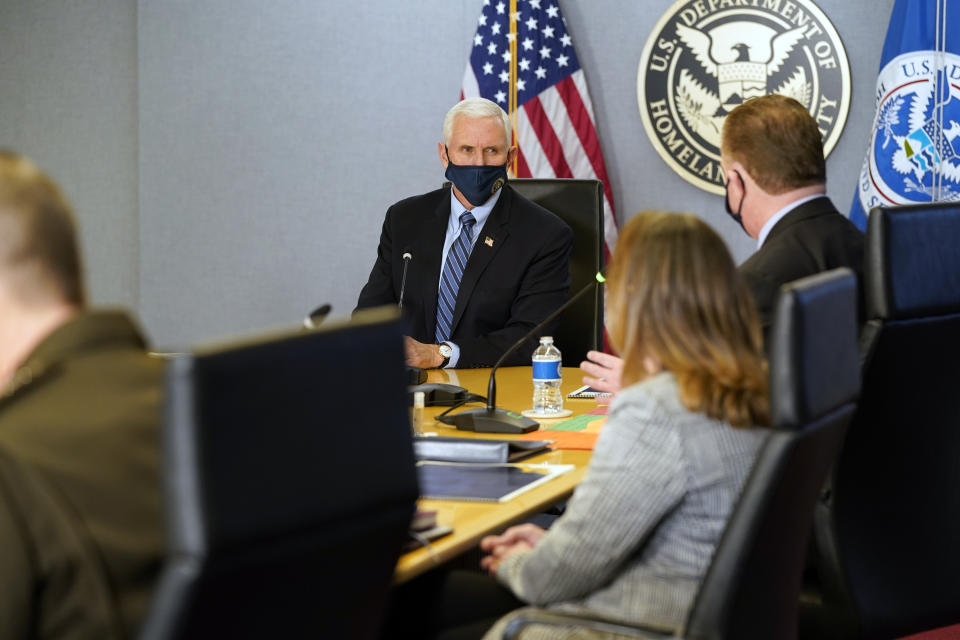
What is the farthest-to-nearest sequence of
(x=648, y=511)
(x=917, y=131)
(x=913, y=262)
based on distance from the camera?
(x=917, y=131) → (x=913, y=262) → (x=648, y=511)

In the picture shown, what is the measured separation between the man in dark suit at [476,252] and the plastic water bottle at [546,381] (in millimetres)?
588

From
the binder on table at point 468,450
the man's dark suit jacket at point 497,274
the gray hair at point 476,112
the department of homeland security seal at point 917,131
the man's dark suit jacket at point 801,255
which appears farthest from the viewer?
the department of homeland security seal at point 917,131

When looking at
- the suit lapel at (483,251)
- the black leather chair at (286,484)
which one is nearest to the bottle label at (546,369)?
the suit lapel at (483,251)

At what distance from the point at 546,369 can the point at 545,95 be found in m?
2.25

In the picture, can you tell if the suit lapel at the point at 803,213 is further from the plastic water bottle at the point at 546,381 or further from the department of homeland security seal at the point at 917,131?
the department of homeland security seal at the point at 917,131

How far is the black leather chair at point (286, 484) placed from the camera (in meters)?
0.96

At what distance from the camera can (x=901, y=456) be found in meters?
2.16

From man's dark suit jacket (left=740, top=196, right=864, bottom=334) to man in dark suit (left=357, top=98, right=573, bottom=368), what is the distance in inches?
43.8

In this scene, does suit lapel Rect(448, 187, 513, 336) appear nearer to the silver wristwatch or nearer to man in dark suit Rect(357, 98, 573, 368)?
man in dark suit Rect(357, 98, 573, 368)

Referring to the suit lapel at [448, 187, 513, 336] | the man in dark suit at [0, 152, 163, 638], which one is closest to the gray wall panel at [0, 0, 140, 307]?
the suit lapel at [448, 187, 513, 336]

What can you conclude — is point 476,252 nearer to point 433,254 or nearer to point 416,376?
point 433,254

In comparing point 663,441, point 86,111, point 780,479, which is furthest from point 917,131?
point 86,111

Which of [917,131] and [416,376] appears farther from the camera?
[917,131]

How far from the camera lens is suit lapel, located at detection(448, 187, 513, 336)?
3.57m
